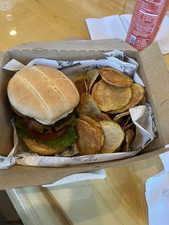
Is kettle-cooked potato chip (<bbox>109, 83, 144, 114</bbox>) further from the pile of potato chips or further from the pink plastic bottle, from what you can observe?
the pink plastic bottle

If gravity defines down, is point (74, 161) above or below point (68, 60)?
below

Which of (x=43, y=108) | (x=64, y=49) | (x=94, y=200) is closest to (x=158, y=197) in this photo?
Result: (x=94, y=200)

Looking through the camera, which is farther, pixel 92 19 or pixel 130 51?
pixel 92 19

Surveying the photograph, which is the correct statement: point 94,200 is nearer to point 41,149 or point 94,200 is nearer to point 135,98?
point 41,149

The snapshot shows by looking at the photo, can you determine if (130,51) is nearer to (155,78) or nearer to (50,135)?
(155,78)

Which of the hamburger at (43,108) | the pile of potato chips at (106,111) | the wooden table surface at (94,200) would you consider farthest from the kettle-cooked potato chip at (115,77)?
the wooden table surface at (94,200)

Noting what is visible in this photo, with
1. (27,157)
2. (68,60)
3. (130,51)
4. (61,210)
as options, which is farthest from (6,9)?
(61,210)
